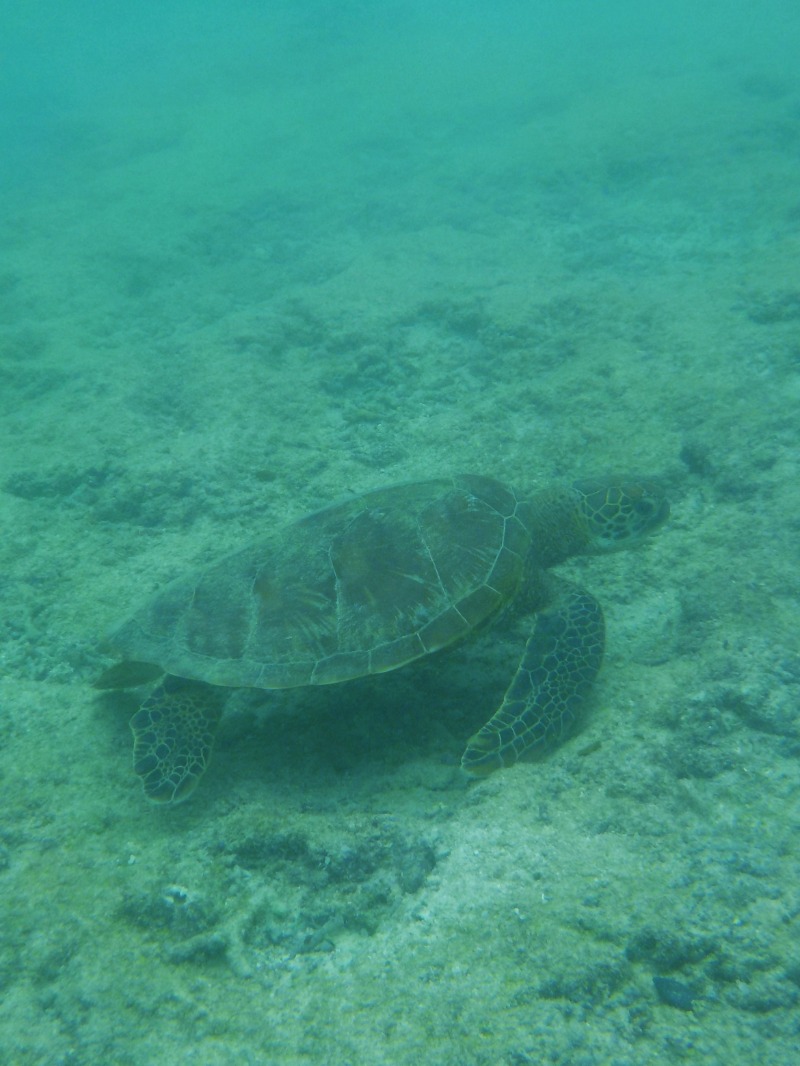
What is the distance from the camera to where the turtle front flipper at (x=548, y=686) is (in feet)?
8.64

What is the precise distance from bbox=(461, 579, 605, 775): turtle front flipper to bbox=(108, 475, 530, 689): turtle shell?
304 mm

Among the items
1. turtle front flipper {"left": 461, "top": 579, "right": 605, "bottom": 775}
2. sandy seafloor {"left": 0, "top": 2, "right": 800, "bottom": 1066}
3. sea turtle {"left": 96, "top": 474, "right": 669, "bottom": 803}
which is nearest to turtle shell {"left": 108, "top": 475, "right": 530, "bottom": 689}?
sea turtle {"left": 96, "top": 474, "right": 669, "bottom": 803}

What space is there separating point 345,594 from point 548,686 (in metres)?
1.05

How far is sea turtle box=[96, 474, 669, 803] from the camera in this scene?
2.82 metres

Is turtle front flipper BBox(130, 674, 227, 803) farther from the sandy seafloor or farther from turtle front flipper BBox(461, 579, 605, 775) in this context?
turtle front flipper BBox(461, 579, 605, 775)

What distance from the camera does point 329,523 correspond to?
3.33 metres

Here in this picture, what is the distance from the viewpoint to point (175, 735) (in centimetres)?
288

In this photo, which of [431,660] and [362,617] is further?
[431,660]

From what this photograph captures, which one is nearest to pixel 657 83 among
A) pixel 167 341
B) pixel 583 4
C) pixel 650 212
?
pixel 650 212

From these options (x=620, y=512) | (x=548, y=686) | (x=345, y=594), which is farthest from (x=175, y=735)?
(x=620, y=512)

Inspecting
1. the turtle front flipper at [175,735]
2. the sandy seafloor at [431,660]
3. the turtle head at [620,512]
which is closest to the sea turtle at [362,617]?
the turtle front flipper at [175,735]

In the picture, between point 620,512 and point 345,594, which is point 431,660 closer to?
point 345,594

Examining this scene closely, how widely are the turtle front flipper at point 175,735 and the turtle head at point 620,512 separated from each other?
2.34m

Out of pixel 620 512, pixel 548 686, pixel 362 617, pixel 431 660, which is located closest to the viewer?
pixel 548 686
